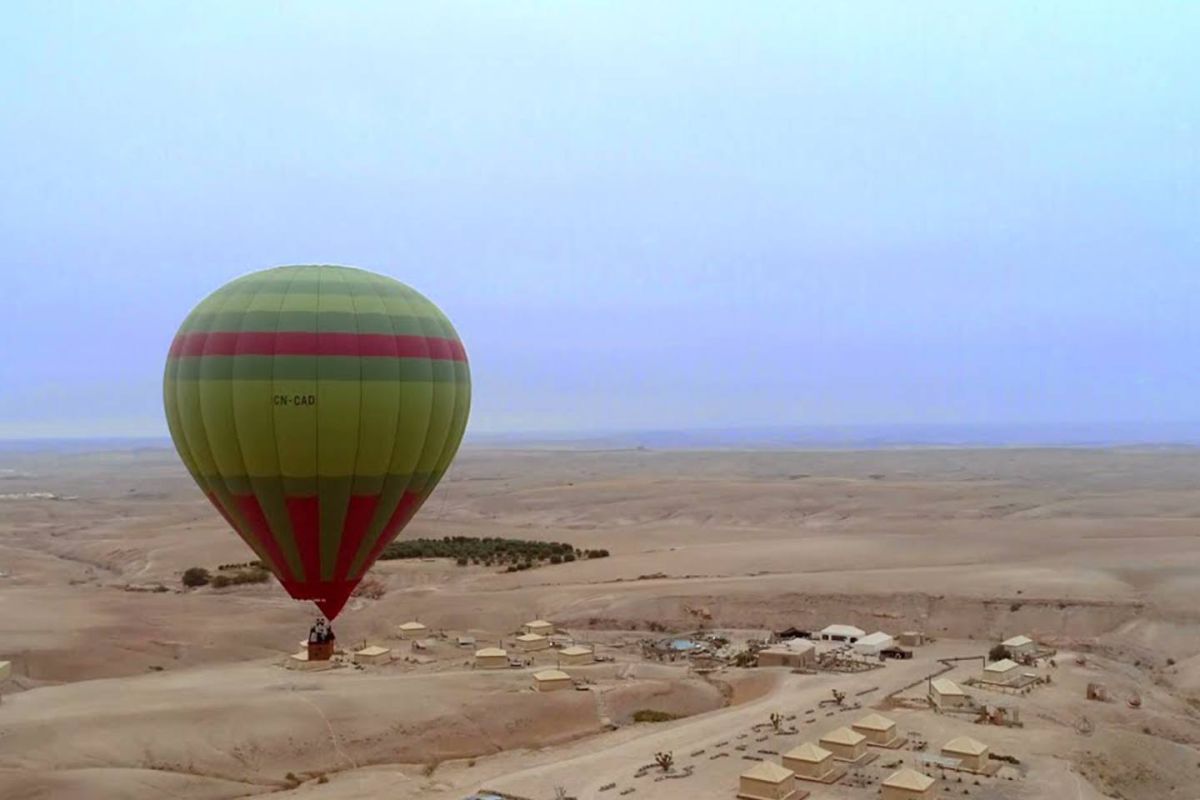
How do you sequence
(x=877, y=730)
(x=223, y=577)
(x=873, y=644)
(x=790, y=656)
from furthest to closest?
(x=223, y=577) < (x=873, y=644) < (x=790, y=656) < (x=877, y=730)

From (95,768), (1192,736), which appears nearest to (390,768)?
(95,768)

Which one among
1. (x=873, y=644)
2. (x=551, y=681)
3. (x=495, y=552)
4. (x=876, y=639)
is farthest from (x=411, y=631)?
(x=495, y=552)

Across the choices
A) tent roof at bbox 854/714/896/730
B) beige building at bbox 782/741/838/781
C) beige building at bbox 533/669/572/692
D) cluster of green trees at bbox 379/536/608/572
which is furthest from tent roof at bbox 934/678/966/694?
cluster of green trees at bbox 379/536/608/572

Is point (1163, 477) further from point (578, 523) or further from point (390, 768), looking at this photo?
point (390, 768)

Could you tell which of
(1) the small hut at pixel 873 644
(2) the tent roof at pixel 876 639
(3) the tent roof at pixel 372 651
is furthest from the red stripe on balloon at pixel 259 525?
(2) the tent roof at pixel 876 639

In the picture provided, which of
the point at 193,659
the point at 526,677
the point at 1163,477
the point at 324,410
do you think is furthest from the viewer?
the point at 1163,477

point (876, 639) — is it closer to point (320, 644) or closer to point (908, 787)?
point (908, 787)
